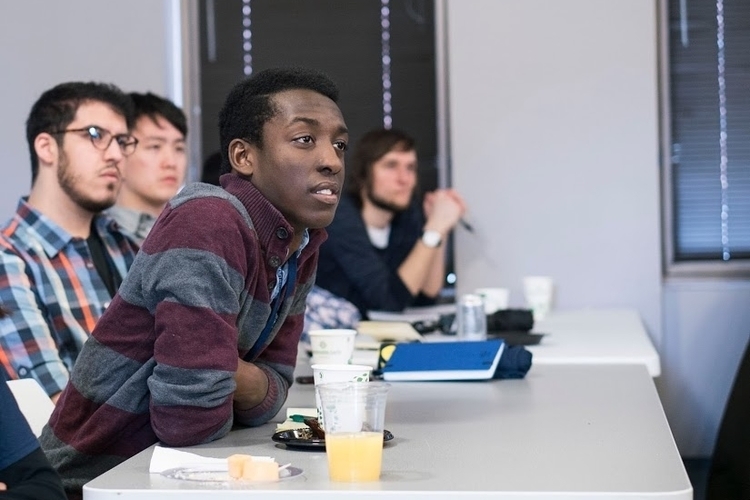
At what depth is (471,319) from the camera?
2.89 meters

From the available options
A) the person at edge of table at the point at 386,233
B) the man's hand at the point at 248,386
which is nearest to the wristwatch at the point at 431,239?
the person at edge of table at the point at 386,233

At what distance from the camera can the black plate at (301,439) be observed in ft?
4.99

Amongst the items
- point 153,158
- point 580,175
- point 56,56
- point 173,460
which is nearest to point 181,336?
point 173,460

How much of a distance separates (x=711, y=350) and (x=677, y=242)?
1.45ft

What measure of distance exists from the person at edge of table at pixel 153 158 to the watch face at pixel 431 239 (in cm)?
104

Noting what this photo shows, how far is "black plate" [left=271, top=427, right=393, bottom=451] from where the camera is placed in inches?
A: 59.9

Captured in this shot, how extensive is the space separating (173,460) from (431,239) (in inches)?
112

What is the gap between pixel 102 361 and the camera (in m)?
1.65

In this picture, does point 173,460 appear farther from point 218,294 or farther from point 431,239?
point 431,239

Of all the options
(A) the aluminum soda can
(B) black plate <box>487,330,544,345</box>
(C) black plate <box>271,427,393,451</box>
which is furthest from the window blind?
(C) black plate <box>271,427,393,451</box>

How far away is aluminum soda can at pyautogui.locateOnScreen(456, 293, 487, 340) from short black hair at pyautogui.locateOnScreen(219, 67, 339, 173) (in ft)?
4.01

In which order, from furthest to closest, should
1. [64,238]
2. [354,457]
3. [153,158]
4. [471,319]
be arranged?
[153,158]
[471,319]
[64,238]
[354,457]

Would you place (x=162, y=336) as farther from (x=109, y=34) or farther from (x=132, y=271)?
(x=109, y=34)

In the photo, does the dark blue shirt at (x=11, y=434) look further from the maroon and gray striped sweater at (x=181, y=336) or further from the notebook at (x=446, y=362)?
the notebook at (x=446, y=362)
